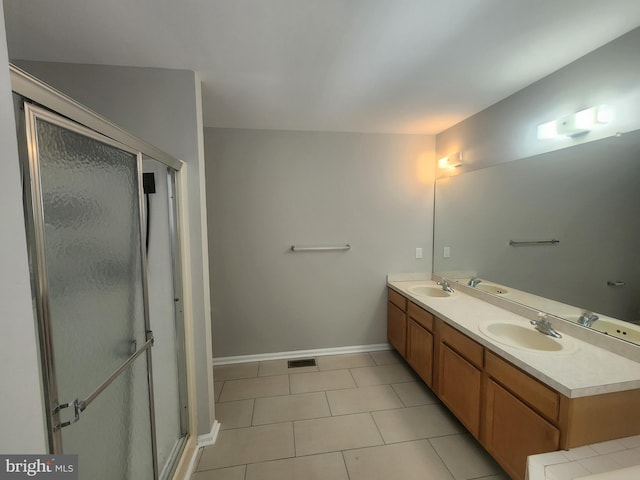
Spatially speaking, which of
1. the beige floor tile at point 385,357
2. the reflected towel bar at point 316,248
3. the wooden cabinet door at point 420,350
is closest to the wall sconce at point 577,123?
the wooden cabinet door at point 420,350

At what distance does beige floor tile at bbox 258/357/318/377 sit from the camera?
2.51 meters

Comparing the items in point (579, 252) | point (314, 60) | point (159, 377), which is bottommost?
point (159, 377)

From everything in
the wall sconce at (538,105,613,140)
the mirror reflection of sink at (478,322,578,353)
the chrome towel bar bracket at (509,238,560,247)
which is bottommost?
the mirror reflection of sink at (478,322,578,353)

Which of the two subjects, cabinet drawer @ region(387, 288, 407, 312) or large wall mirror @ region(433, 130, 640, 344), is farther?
cabinet drawer @ region(387, 288, 407, 312)

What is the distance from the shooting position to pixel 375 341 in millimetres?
2918

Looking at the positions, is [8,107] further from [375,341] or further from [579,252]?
[375,341]

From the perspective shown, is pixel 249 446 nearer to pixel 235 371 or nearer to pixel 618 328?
pixel 235 371

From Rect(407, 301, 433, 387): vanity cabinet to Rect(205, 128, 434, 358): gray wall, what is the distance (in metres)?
0.53

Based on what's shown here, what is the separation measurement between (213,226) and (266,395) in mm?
1666

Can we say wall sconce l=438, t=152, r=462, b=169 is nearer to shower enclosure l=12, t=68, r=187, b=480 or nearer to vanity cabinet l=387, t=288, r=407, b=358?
vanity cabinet l=387, t=288, r=407, b=358

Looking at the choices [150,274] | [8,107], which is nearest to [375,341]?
[150,274]

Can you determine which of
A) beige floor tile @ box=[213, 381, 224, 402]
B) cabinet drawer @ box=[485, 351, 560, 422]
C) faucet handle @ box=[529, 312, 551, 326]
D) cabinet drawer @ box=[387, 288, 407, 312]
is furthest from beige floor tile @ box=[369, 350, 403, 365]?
beige floor tile @ box=[213, 381, 224, 402]

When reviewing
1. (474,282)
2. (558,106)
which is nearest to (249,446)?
(474,282)

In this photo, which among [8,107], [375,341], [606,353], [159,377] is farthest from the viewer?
[375,341]
